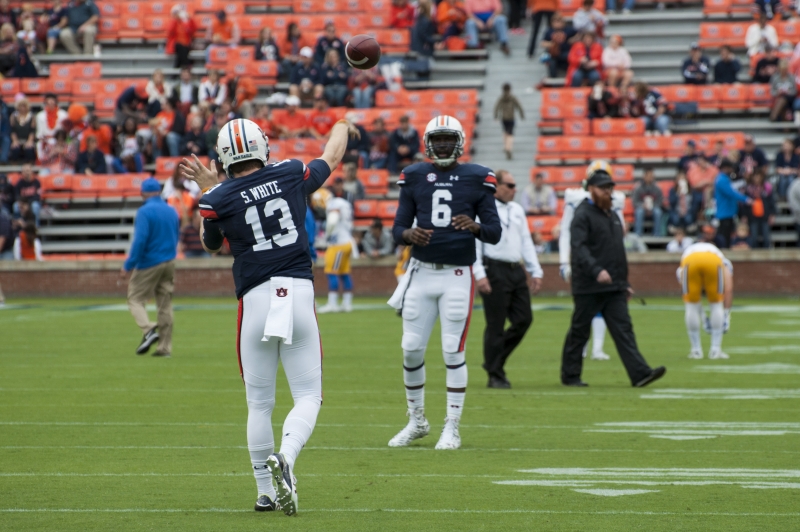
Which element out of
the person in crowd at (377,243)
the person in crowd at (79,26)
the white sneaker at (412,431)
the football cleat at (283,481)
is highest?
the person in crowd at (79,26)

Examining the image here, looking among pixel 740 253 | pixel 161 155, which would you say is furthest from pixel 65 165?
pixel 740 253

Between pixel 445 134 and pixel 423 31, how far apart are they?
22.8 metres

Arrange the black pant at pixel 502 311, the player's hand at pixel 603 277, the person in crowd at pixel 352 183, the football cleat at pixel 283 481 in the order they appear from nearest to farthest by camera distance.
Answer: the football cleat at pixel 283 481 < the player's hand at pixel 603 277 < the black pant at pixel 502 311 < the person in crowd at pixel 352 183

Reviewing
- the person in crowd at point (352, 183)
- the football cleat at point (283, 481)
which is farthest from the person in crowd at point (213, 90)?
the football cleat at point (283, 481)

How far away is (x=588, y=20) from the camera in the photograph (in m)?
29.3

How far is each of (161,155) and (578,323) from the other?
19150 mm

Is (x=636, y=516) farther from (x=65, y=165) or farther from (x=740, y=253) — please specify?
(x=65, y=165)

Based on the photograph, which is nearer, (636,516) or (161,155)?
(636,516)

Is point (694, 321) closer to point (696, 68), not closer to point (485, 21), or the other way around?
point (696, 68)

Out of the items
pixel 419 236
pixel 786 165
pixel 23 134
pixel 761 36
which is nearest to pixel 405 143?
pixel 786 165

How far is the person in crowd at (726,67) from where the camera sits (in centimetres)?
2825

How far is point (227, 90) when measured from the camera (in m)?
29.3

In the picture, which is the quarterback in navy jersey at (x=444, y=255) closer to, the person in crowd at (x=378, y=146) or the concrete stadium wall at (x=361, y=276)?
the concrete stadium wall at (x=361, y=276)

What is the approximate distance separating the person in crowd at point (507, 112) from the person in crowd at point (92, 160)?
9458 mm
